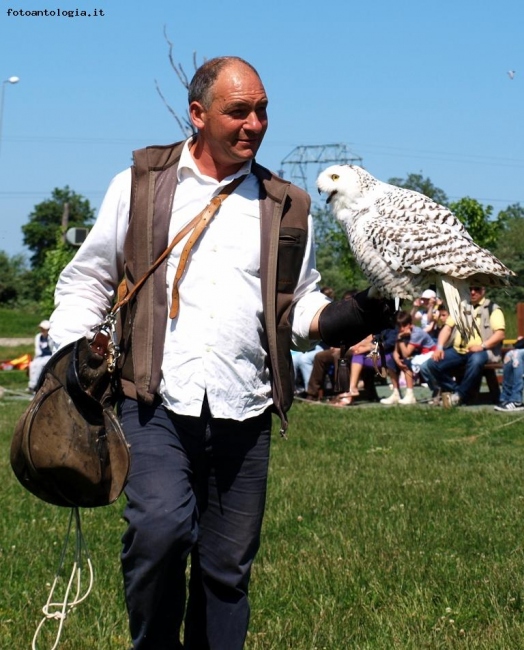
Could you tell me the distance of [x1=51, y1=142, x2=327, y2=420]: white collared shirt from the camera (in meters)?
3.71

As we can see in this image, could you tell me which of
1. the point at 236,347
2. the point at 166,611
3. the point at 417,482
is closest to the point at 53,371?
the point at 236,347

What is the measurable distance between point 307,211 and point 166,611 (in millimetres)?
1568

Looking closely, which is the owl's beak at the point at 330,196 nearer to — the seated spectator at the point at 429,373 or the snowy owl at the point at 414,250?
the snowy owl at the point at 414,250

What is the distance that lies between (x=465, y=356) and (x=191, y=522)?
10.9 metres

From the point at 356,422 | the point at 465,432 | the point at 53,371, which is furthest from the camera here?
the point at 356,422

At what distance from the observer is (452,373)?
47.5 feet

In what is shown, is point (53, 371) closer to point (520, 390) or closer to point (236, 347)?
point (236, 347)

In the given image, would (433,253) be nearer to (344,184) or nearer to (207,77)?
(344,184)

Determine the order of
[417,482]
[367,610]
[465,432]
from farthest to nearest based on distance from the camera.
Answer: [465,432] → [417,482] → [367,610]

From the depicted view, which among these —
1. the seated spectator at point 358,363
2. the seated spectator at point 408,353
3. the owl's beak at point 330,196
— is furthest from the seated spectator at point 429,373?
the owl's beak at point 330,196

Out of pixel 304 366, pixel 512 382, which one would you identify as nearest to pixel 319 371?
pixel 304 366

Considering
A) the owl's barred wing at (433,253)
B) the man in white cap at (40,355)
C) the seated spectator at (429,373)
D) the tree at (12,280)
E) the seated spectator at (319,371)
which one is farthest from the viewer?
the tree at (12,280)

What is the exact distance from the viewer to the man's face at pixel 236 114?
147 inches

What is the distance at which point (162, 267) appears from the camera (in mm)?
3783
